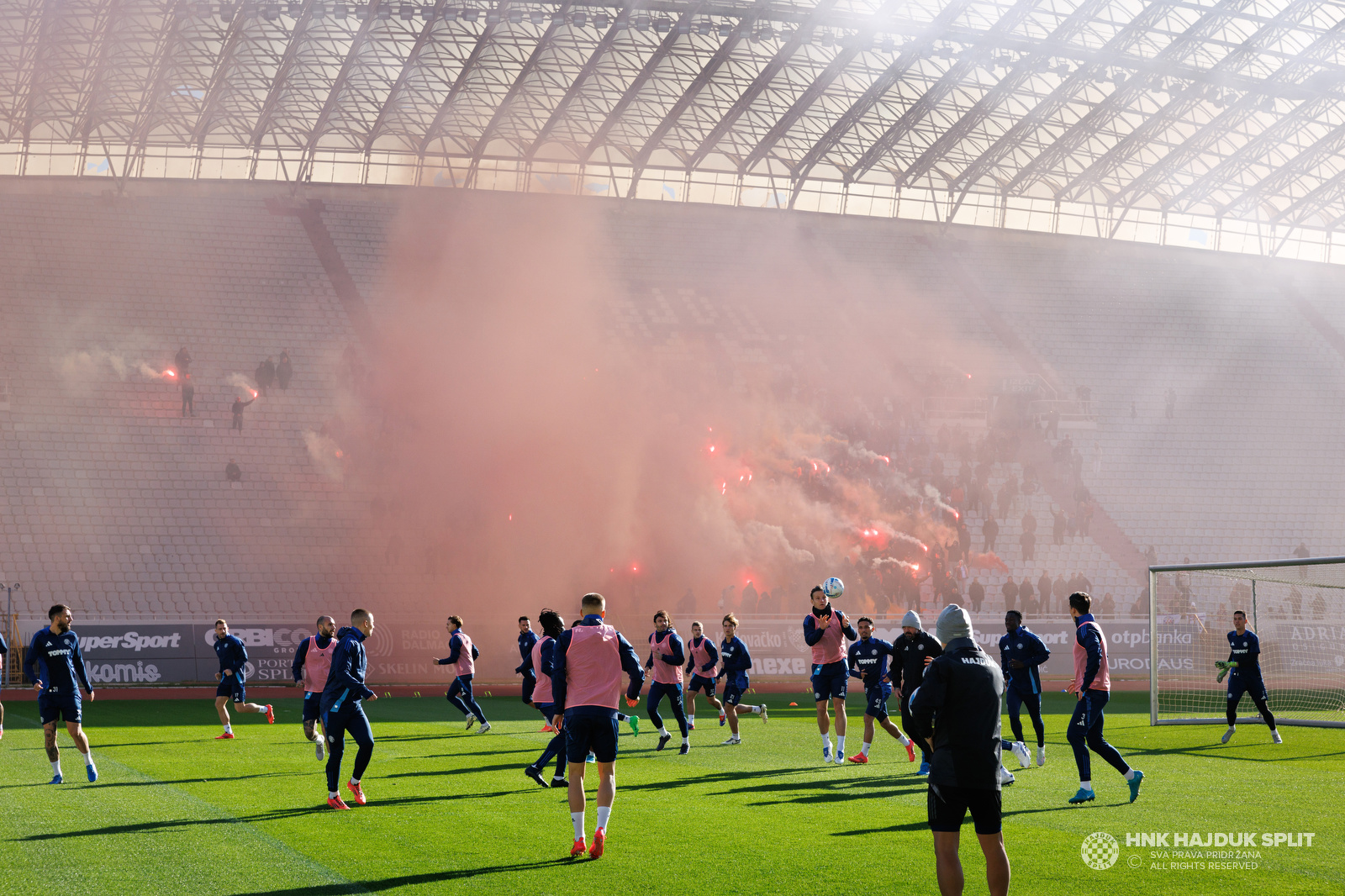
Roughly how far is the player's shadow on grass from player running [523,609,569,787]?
4.62ft

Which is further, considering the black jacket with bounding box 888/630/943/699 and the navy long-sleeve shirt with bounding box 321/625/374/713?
the navy long-sleeve shirt with bounding box 321/625/374/713

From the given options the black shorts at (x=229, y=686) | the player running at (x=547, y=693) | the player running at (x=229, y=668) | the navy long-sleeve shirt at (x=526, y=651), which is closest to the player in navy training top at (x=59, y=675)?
the player running at (x=229, y=668)

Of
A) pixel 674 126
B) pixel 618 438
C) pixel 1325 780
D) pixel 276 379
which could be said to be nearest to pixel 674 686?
pixel 1325 780

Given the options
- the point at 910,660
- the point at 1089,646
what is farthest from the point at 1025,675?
the point at 910,660

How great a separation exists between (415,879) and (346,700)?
2850 millimetres

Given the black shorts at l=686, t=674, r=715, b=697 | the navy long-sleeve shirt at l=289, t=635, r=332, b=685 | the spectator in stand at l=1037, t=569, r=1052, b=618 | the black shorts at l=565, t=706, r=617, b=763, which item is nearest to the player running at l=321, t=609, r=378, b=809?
the black shorts at l=565, t=706, r=617, b=763

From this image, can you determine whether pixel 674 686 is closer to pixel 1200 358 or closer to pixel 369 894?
pixel 369 894

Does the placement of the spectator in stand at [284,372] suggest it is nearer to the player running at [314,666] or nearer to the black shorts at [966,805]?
the player running at [314,666]

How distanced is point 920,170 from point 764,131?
6926 mm

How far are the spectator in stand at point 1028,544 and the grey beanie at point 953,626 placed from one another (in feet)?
94.3

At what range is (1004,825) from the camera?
949cm

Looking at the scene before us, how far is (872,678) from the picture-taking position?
13969 millimetres

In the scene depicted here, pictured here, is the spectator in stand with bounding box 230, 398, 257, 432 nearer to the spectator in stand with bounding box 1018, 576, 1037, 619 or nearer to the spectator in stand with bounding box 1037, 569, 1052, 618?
the spectator in stand with bounding box 1018, 576, 1037, 619

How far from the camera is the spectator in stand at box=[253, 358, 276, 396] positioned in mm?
34188
